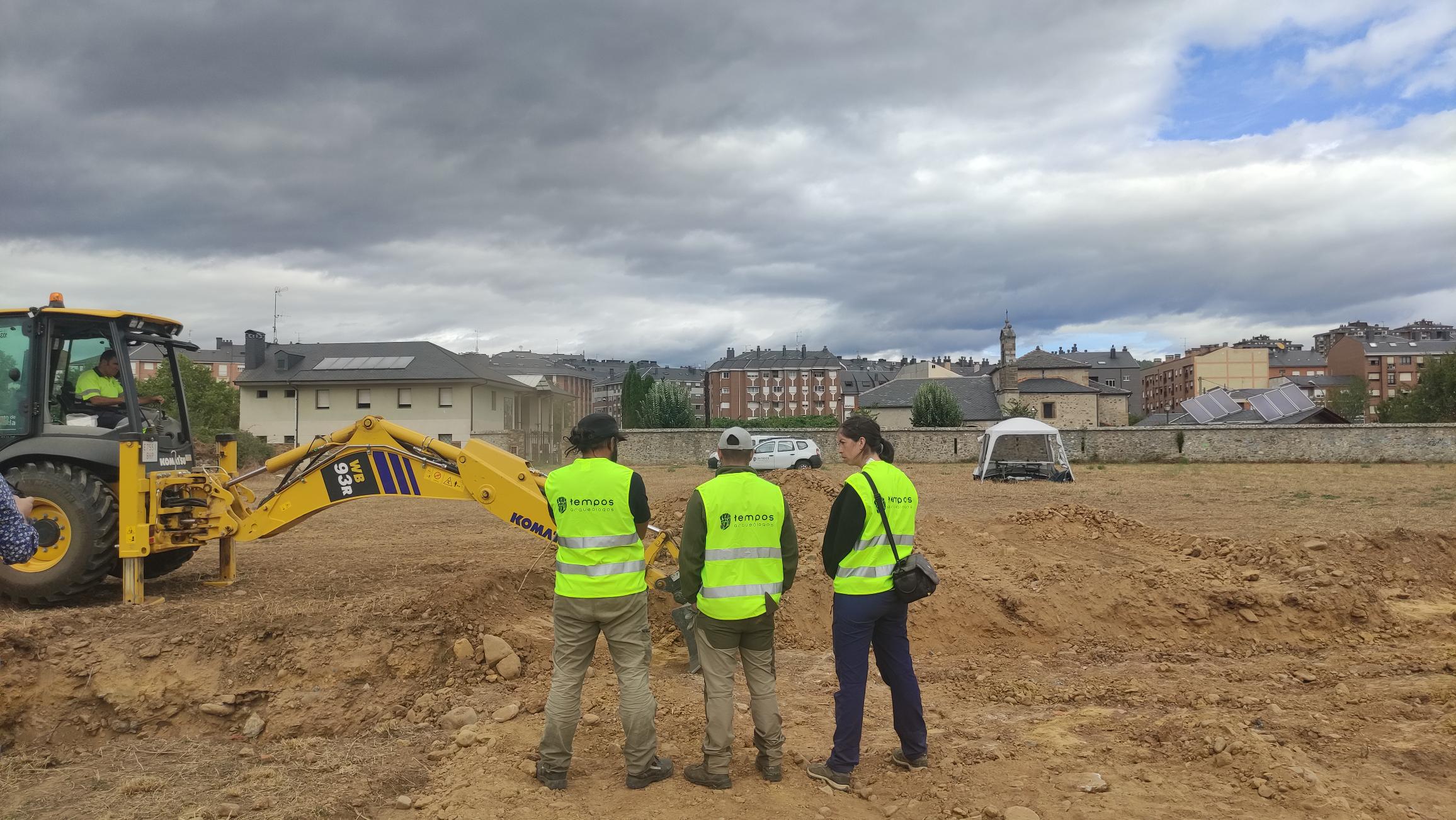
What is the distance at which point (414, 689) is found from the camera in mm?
6633

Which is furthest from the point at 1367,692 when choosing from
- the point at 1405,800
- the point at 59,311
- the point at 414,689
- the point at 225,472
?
the point at 59,311

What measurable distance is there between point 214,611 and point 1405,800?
7975 mm

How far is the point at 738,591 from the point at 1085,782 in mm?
2086

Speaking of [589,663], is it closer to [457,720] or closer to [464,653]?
[457,720]

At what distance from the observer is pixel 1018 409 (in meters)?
68.4

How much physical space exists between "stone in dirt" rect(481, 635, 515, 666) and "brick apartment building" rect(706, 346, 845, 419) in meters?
92.0

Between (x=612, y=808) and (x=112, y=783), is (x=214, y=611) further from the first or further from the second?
(x=612, y=808)

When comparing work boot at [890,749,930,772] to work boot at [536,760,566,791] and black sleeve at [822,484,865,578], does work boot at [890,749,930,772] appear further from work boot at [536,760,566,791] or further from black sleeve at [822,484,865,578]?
work boot at [536,760,566,791]

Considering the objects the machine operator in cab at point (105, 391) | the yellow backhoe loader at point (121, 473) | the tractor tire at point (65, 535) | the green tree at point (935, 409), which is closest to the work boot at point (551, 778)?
the yellow backhoe loader at point (121, 473)

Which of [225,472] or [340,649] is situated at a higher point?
[225,472]

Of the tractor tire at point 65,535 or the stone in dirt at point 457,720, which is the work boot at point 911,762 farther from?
the tractor tire at point 65,535

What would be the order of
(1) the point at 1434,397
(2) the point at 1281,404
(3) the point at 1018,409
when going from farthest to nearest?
(3) the point at 1018,409, (1) the point at 1434,397, (2) the point at 1281,404

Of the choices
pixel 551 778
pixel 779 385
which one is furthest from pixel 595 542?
pixel 779 385

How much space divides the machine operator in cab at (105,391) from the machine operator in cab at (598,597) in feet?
18.6
